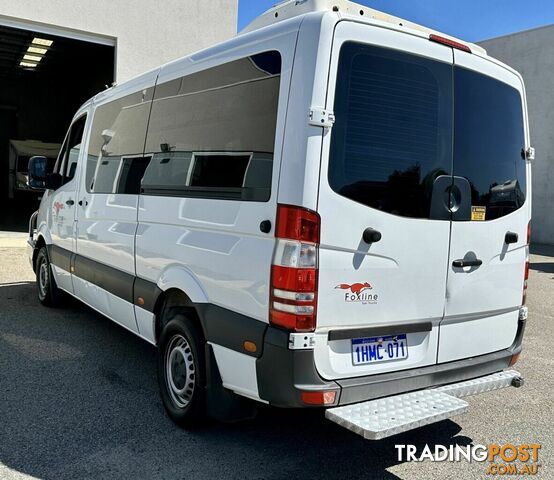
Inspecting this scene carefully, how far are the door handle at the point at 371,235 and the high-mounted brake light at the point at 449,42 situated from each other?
3.82 ft

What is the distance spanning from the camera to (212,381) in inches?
124

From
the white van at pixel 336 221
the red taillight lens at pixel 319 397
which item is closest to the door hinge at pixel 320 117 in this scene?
the white van at pixel 336 221

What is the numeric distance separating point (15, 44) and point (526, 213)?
17.1 metres

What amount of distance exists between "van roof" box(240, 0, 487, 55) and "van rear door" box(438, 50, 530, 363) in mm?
314

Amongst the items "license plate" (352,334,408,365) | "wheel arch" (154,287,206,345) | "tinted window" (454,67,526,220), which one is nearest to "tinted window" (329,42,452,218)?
"tinted window" (454,67,526,220)

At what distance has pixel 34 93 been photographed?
25531 mm

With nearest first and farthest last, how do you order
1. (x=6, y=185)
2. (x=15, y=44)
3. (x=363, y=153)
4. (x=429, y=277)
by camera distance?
(x=363, y=153)
(x=429, y=277)
(x=15, y=44)
(x=6, y=185)

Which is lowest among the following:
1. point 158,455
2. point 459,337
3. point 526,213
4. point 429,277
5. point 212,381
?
point 158,455

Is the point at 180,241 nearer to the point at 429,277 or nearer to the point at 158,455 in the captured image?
the point at 158,455

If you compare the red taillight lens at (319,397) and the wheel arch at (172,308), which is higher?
the wheel arch at (172,308)

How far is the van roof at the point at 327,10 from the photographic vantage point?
2844mm

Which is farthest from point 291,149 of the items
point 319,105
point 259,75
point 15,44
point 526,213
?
point 15,44

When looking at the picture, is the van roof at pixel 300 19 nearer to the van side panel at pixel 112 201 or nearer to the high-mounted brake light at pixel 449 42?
the high-mounted brake light at pixel 449 42

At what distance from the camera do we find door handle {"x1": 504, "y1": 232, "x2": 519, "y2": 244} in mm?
3451
